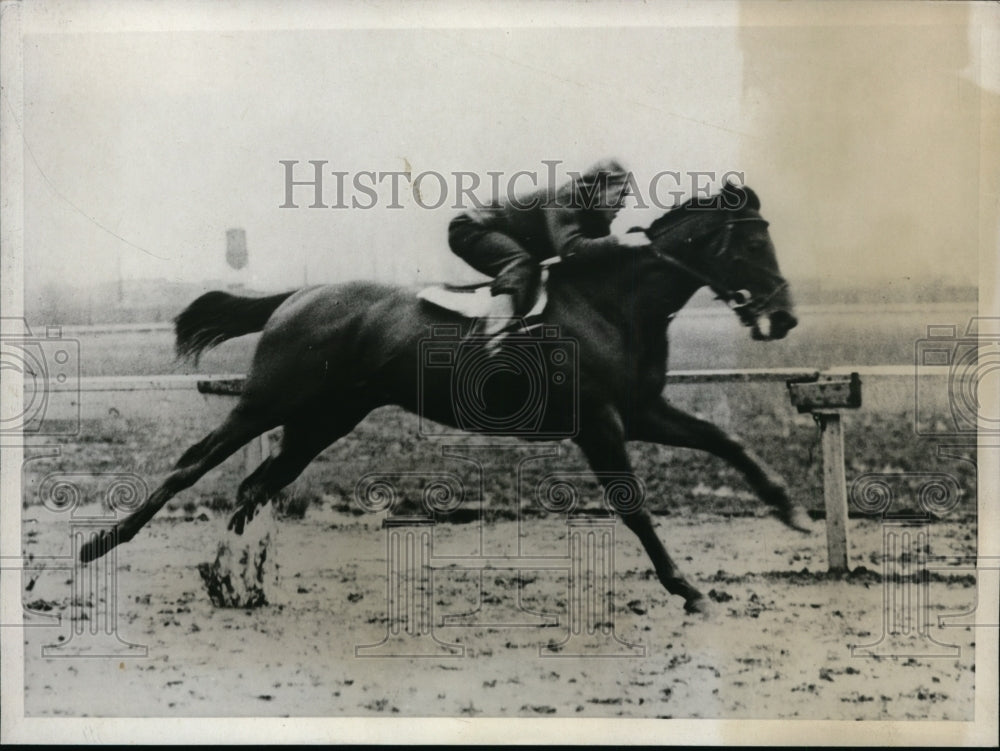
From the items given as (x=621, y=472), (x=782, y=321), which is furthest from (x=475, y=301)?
(x=782, y=321)

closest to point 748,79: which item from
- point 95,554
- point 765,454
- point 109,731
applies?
point 765,454

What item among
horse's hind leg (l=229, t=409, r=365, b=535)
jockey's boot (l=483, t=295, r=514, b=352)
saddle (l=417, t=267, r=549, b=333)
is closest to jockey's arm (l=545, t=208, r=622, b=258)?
saddle (l=417, t=267, r=549, b=333)

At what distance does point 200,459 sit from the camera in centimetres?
419

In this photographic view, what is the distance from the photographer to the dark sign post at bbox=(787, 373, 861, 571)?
4.12m

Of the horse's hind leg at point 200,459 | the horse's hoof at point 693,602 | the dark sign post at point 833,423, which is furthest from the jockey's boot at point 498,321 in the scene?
the horse's hoof at point 693,602

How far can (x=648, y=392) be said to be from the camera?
13.6ft

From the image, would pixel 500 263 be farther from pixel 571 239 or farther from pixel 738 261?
pixel 738 261

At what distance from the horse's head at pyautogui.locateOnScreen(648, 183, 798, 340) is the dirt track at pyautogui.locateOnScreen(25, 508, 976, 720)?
903mm

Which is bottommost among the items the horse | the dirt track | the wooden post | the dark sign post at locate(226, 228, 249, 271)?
the dirt track

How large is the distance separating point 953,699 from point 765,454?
1.38 metres

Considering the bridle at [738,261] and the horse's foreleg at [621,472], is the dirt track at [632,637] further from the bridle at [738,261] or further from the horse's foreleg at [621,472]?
the bridle at [738,261]

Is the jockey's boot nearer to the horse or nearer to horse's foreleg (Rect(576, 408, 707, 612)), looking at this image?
the horse

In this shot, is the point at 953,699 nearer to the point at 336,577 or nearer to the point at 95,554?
the point at 336,577

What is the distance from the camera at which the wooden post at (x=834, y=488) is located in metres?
4.12
